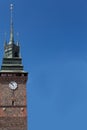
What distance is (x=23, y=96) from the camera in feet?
184

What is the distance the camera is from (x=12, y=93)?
56.3 m

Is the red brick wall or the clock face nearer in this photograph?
the red brick wall

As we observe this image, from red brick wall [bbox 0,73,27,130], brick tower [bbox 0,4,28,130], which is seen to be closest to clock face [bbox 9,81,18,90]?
brick tower [bbox 0,4,28,130]

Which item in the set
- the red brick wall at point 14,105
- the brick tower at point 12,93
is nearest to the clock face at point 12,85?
the brick tower at point 12,93

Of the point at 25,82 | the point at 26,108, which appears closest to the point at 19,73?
the point at 25,82

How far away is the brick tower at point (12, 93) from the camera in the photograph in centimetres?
5434

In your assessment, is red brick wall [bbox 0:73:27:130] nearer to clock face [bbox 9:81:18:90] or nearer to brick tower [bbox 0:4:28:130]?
brick tower [bbox 0:4:28:130]

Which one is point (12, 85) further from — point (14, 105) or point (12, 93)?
point (14, 105)

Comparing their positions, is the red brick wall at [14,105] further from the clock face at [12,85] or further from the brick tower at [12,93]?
the clock face at [12,85]

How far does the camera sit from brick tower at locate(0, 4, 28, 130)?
54.3m

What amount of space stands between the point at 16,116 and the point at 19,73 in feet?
19.9

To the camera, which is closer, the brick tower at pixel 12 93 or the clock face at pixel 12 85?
the brick tower at pixel 12 93

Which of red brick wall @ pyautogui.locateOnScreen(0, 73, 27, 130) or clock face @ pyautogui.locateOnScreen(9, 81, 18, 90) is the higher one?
clock face @ pyautogui.locateOnScreen(9, 81, 18, 90)

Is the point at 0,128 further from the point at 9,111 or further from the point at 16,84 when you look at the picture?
the point at 16,84
